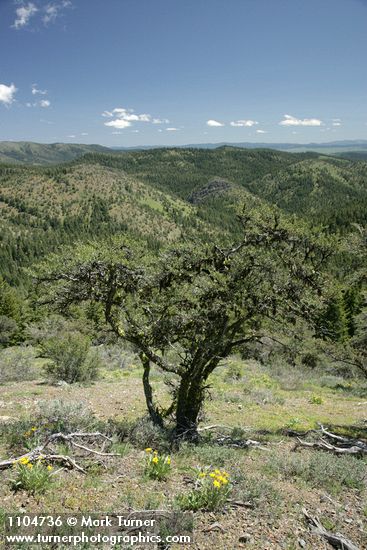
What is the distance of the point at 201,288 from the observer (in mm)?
8984

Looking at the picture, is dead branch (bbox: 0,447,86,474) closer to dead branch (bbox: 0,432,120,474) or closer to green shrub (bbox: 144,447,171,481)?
dead branch (bbox: 0,432,120,474)

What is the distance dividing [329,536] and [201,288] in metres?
5.46

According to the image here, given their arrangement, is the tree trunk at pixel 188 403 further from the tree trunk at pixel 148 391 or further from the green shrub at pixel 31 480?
the green shrub at pixel 31 480

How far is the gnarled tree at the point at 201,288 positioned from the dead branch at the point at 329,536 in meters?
4.18

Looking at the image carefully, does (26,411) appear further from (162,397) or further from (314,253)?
(314,253)

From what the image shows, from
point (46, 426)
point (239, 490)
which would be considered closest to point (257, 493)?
point (239, 490)

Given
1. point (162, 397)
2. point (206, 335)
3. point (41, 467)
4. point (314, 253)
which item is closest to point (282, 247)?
point (314, 253)

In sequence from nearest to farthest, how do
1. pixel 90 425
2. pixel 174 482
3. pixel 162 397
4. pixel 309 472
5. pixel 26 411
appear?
pixel 174 482 < pixel 309 472 < pixel 90 425 < pixel 26 411 < pixel 162 397

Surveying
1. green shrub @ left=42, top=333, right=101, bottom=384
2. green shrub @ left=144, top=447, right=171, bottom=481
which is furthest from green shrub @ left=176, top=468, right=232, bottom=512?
green shrub @ left=42, top=333, right=101, bottom=384

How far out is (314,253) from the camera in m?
9.16

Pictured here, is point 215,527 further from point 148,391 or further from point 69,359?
point 69,359

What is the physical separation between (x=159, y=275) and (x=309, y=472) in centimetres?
557

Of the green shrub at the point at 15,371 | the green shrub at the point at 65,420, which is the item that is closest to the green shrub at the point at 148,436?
the green shrub at the point at 65,420

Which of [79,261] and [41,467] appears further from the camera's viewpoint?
[79,261]
